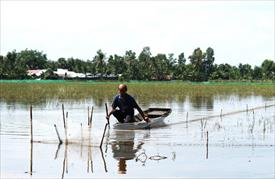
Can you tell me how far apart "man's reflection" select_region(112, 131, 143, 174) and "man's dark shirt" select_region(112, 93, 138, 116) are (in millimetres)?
570

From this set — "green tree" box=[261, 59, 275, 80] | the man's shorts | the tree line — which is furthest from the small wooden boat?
"green tree" box=[261, 59, 275, 80]

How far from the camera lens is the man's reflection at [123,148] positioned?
10.4m

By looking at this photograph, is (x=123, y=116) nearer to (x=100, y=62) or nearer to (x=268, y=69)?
(x=100, y=62)

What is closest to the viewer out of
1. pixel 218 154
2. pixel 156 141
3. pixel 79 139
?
pixel 218 154

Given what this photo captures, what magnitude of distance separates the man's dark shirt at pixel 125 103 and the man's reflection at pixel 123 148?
57 cm

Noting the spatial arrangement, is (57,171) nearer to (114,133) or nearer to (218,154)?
(218,154)

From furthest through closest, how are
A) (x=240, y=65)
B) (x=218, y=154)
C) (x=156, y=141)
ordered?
(x=240, y=65), (x=156, y=141), (x=218, y=154)

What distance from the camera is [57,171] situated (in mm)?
9641

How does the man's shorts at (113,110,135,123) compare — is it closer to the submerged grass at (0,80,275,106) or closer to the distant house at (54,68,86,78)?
the submerged grass at (0,80,275,106)

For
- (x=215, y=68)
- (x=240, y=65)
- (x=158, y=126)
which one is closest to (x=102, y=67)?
(x=215, y=68)

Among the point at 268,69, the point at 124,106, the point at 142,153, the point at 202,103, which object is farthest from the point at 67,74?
the point at 142,153

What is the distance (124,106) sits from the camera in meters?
14.3

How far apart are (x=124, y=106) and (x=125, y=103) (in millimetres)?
117

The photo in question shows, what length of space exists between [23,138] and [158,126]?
4505mm
